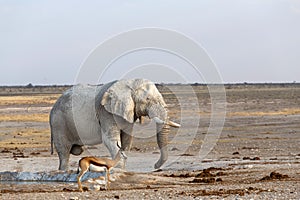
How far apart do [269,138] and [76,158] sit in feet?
38.3

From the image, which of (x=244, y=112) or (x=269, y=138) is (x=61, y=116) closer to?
(x=269, y=138)

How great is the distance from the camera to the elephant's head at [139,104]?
25.8 meters

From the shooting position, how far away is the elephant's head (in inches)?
1017

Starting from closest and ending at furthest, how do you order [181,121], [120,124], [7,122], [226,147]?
[120,124] < [226,147] < [181,121] < [7,122]

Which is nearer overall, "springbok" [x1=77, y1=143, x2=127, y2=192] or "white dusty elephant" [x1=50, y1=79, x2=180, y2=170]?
"springbok" [x1=77, y1=143, x2=127, y2=192]

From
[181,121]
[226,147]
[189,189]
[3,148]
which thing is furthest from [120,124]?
[181,121]

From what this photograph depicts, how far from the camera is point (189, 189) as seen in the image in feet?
63.0

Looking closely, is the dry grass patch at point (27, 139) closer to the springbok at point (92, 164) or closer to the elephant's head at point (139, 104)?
the elephant's head at point (139, 104)

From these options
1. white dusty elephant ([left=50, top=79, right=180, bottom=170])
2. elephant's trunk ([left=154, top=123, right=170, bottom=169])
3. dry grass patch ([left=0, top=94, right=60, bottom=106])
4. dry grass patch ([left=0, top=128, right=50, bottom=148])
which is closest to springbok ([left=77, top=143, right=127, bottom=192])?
white dusty elephant ([left=50, top=79, right=180, bottom=170])

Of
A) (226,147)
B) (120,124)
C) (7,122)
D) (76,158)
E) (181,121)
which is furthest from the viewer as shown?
(7,122)

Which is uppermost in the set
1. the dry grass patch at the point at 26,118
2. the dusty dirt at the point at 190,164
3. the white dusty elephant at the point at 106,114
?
the dry grass patch at the point at 26,118

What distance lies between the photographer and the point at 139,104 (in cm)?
2622

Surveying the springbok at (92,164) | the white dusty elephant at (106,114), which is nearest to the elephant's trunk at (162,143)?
the white dusty elephant at (106,114)

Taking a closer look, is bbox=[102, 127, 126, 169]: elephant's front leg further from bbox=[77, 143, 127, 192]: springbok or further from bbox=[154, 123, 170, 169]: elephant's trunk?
bbox=[77, 143, 127, 192]: springbok
